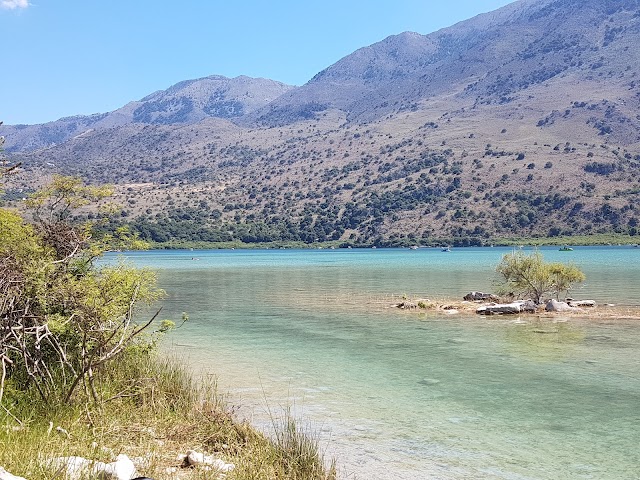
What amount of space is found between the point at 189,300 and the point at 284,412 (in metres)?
30.2

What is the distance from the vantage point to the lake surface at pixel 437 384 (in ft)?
36.9

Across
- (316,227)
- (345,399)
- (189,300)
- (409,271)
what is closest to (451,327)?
(345,399)

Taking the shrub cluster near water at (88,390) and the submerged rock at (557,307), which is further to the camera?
the submerged rock at (557,307)

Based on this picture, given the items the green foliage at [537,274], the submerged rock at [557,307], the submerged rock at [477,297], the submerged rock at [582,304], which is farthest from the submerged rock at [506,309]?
the submerged rock at [477,297]

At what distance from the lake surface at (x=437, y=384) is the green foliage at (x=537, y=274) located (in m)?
4.17

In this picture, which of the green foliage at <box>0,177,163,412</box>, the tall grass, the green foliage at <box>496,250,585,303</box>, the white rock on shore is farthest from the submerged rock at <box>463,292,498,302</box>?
the white rock on shore

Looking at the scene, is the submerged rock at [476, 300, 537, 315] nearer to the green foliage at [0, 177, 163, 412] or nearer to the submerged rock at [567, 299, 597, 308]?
the submerged rock at [567, 299, 597, 308]

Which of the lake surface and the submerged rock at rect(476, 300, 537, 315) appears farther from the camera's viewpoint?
the submerged rock at rect(476, 300, 537, 315)

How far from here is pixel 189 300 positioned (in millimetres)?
43156

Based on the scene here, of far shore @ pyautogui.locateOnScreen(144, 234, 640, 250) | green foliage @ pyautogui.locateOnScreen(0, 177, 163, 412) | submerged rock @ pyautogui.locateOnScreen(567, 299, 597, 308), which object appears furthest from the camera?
far shore @ pyautogui.locateOnScreen(144, 234, 640, 250)

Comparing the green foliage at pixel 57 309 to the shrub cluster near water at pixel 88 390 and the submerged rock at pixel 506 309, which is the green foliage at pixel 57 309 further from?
the submerged rock at pixel 506 309

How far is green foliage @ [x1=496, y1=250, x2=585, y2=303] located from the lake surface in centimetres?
417

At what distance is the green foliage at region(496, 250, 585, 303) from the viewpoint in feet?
110

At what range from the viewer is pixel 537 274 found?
33781 mm
